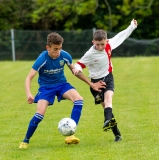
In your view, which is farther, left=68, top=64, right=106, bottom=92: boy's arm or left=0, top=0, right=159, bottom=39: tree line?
left=0, top=0, right=159, bottom=39: tree line

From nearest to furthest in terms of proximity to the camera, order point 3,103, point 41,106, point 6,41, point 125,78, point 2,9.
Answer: point 41,106 → point 3,103 → point 125,78 → point 6,41 → point 2,9

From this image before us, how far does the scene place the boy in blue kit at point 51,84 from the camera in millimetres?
7134

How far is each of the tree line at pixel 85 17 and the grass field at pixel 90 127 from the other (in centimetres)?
1961

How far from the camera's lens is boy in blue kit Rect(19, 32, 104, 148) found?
23.4ft

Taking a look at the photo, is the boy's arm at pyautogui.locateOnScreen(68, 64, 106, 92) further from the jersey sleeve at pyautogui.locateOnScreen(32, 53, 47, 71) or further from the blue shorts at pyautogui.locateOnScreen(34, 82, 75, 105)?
the jersey sleeve at pyautogui.locateOnScreen(32, 53, 47, 71)

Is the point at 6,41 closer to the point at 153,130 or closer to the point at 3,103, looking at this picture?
the point at 3,103

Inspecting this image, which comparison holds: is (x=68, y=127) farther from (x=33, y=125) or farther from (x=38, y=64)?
(x=38, y=64)

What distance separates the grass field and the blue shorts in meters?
0.65

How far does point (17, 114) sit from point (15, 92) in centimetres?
395

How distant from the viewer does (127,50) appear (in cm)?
3064

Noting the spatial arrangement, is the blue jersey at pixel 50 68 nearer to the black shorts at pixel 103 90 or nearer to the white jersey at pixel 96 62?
the white jersey at pixel 96 62

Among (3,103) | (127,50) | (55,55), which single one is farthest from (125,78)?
(127,50)

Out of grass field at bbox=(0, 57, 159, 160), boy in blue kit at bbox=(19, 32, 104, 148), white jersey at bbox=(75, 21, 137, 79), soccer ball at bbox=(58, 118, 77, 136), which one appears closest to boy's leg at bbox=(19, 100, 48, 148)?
boy in blue kit at bbox=(19, 32, 104, 148)

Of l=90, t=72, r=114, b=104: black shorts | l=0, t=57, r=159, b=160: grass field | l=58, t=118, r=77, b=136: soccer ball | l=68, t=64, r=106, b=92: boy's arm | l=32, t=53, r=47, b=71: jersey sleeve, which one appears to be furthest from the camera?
l=90, t=72, r=114, b=104: black shorts
